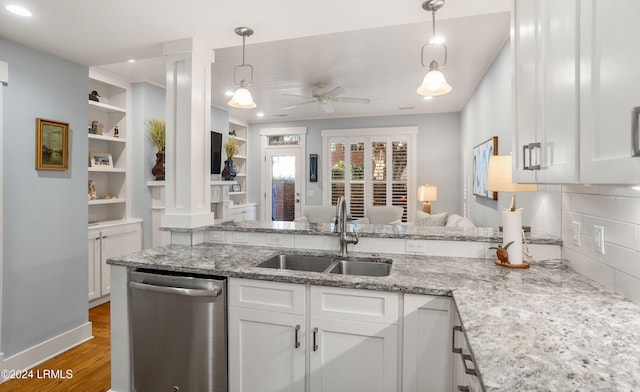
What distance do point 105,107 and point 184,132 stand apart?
2002 mm

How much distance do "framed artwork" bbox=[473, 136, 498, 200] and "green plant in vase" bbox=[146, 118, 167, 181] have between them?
3.61m

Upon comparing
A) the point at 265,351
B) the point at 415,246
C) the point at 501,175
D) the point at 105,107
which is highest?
the point at 105,107

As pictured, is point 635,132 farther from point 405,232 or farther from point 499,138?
point 499,138

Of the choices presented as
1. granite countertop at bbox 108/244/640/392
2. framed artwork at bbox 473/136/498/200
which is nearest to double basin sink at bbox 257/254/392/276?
granite countertop at bbox 108/244/640/392

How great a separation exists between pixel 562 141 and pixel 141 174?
424cm

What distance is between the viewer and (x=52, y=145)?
8.83 ft

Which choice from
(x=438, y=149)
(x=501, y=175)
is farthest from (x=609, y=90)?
(x=438, y=149)

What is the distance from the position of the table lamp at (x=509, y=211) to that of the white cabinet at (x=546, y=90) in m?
0.39

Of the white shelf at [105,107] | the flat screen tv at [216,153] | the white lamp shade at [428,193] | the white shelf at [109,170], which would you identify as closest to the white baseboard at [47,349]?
the white shelf at [109,170]

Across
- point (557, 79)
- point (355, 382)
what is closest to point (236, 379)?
point (355, 382)

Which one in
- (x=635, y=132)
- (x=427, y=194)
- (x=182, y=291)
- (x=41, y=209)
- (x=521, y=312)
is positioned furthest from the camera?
(x=427, y=194)

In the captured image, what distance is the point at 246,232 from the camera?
2477mm

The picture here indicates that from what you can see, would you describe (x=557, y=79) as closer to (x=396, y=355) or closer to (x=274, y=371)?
(x=396, y=355)

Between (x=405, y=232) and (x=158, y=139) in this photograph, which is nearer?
(x=405, y=232)
